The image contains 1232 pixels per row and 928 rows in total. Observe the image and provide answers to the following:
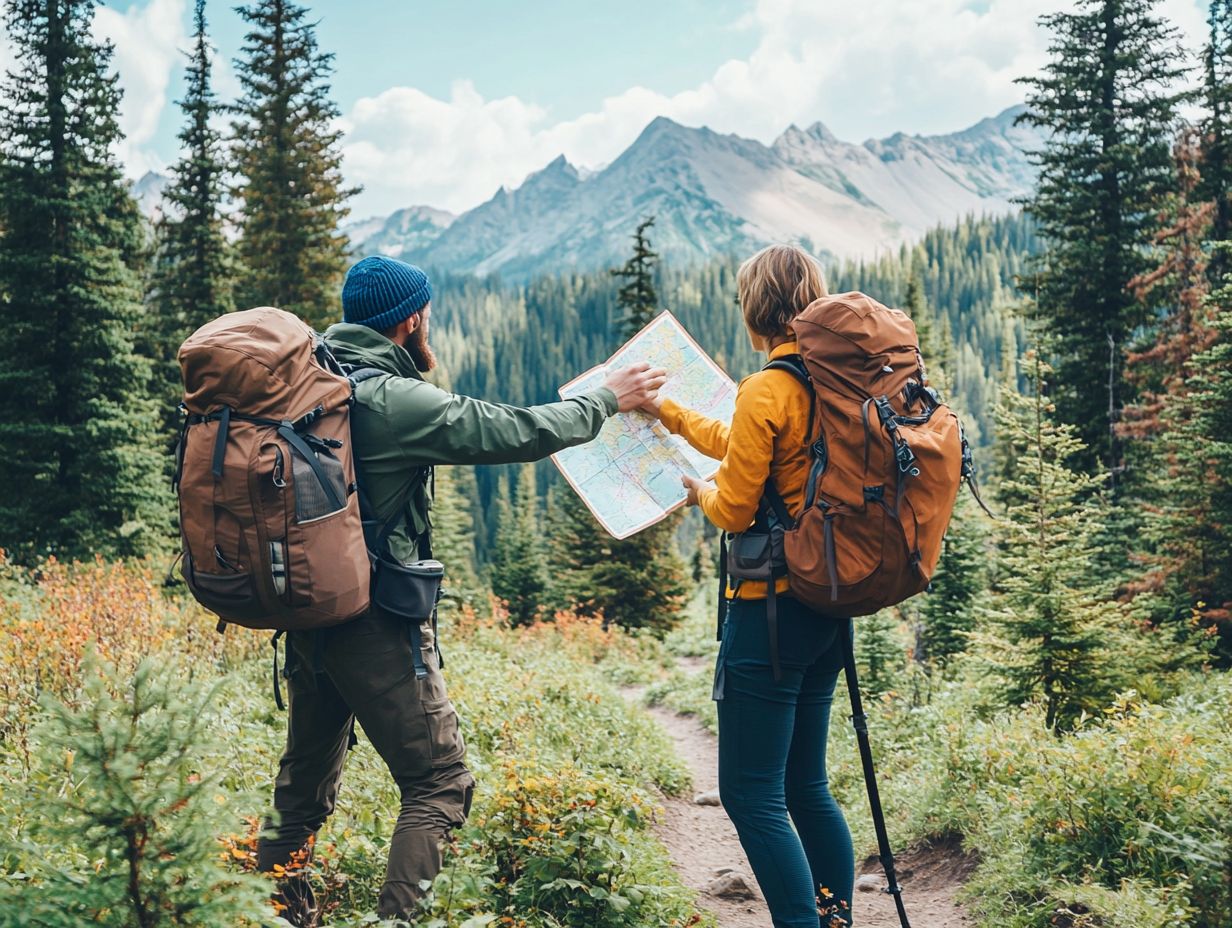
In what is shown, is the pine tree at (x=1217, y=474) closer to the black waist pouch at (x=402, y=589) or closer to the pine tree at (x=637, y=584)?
the black waist pouch at (x=402, y=589)

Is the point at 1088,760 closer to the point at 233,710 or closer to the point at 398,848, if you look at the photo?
the point at 398,848

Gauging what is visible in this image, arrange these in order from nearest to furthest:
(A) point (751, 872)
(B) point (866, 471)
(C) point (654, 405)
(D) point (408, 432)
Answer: (B) point (866, 471)
(D) point (408, 432)
(C) point (654, 405)
(A) point (751, 872)

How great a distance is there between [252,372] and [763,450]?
1.80 m

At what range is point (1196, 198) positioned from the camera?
55.3 ft

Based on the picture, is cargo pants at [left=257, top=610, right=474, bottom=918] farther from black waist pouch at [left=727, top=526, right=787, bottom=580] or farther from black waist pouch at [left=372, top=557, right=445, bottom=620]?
black waist pouch at [left=727, top=526, right=787, bottom=580]

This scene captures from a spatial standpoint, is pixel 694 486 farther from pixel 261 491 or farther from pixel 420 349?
pixel 261 491

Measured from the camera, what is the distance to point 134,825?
206 cm

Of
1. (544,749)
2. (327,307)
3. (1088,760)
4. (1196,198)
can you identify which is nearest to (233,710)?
(544,749)

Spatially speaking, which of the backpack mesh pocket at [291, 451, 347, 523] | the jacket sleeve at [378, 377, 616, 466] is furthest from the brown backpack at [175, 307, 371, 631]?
the jacket sleeve at [378, 377, 616, 466]

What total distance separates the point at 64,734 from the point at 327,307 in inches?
846

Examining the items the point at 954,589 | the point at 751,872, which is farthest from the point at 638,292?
the point at 751,872

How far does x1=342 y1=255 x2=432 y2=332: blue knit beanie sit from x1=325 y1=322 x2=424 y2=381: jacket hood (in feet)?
0.19

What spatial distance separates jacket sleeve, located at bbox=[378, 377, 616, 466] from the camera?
3213 mm

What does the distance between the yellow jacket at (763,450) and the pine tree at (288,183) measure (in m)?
19.8
